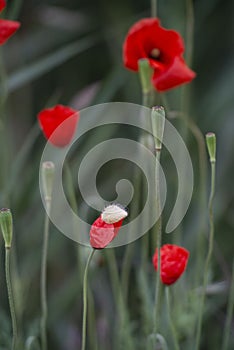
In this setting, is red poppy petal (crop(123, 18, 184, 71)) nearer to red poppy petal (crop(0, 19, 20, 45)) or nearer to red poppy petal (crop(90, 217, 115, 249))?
red poppy petal (crop(0, 19, 20, 45))

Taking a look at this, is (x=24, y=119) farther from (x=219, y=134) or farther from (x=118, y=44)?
(x=219, y=134)

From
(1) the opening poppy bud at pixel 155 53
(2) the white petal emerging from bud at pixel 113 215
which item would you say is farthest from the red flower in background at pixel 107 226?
(1) the opening poppy bud at pixel 155 53

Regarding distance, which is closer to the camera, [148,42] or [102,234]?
[102,234]

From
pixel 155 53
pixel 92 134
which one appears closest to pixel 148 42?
pixel 155 53

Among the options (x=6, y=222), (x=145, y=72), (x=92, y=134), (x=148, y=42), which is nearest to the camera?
(x=6, y=222)

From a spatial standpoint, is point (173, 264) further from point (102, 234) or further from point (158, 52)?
point (158, 52)

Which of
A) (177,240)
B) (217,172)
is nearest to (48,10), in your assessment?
(217,172)
